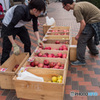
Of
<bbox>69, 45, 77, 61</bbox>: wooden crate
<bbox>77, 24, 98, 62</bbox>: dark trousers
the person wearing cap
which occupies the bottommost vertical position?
<bbox>69, 45, 77, 61</bbox>: wooden crate

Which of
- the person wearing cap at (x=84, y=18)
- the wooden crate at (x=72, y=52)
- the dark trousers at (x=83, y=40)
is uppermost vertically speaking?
the person wearing cap at (x=84, y=18)

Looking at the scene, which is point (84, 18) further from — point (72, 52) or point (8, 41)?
point (8, 41)

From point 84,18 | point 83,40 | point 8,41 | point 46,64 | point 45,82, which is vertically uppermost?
point 84,18

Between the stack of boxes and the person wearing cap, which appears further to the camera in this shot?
the person wearing cap

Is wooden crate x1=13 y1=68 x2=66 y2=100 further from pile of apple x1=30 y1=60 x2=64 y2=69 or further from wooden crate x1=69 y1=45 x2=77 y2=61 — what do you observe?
wooden crate x1=69 y1=45 x2=77 y2=61

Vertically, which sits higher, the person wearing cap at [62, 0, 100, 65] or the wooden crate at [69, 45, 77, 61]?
the person wearing cap at [62, 0, 100, 65]

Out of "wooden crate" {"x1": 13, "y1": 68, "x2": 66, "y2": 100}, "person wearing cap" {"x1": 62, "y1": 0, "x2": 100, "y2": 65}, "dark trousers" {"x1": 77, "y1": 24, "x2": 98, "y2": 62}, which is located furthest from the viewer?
"dark trousers" {"x1": 77, "y1": 24, "x2": 98, "y2": 62}

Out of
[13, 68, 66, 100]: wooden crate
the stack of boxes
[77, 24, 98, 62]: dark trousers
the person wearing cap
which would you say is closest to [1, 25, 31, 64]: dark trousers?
the stack of boxes

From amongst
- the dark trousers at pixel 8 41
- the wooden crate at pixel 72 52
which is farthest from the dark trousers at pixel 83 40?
the dark trousers at pixel 8 41

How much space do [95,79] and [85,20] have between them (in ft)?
4.84

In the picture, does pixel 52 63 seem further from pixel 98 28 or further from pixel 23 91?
pixel 98 28

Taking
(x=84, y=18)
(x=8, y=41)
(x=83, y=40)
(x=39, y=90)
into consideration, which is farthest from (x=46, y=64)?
(x=84, y=18)

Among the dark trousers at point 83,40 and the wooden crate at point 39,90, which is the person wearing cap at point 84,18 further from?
the wooden crate at point 39,90

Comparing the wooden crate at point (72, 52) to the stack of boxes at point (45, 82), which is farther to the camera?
the wooden crate at point (72, 52)
